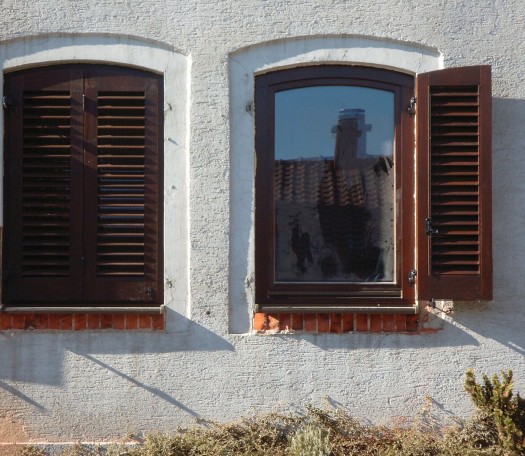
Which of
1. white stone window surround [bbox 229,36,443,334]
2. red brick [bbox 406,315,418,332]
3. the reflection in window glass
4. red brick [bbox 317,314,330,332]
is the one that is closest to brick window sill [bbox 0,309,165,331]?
white stone window surround [bbox 229,36,443,334]

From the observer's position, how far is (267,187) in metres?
5.42

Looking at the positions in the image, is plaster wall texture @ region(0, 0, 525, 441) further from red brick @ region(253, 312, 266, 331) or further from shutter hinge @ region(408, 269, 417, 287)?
shutter hinge @ region(408, 269, 417, 287)

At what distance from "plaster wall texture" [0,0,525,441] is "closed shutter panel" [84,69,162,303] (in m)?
0.12

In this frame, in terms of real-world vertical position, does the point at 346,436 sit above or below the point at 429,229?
below

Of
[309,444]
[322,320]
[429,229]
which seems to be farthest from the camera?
[322,320]

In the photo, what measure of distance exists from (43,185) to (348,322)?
230 centimetres

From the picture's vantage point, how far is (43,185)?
5.36 m

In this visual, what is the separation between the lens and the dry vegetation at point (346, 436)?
494cm

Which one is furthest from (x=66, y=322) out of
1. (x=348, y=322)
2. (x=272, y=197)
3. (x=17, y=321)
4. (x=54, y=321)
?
(x=348, y=322)

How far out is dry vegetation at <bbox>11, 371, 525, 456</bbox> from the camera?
494 centimetres

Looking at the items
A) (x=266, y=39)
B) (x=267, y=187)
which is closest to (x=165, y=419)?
(x=267, y=187)

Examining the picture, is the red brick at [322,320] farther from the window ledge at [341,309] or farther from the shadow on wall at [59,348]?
the shadow on wall at [59,348]

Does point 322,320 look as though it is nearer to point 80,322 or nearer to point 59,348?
point 80,322

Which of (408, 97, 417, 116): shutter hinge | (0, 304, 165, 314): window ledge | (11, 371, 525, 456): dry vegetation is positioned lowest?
(11, 371, 525, 456): dry vegetation
